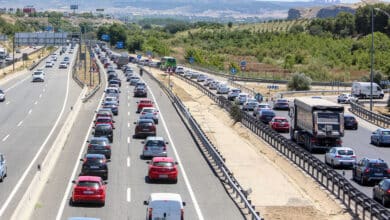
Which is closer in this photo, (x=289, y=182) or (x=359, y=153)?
(x=289, y=182)

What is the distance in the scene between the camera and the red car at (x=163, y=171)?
3388cm

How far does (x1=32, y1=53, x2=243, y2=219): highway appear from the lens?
2794cm

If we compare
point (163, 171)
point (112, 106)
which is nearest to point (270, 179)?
point (163, 171)

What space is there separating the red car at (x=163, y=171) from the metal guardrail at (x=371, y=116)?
3025cm

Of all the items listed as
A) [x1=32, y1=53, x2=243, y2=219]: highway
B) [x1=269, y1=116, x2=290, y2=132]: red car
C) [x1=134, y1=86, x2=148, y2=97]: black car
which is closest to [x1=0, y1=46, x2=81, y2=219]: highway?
[x1=32, y1=53, x2=243, y2=219]: highway

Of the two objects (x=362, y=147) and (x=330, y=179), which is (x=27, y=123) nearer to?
(x=362, y=147)

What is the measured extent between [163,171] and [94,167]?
2.76 m

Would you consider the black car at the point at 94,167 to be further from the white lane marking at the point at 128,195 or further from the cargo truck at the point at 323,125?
the cargo truck at the point at 323,125

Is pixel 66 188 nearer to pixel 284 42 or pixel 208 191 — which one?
pixel 208 191

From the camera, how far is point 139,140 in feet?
159

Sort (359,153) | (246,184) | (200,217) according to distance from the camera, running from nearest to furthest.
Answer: (200,217), (246,184), (359,153)

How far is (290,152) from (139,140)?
895cm

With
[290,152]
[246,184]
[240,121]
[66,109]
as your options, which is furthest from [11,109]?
[246,184]

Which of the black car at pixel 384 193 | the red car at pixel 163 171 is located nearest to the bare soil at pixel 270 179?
the black car at pixel 384 193
